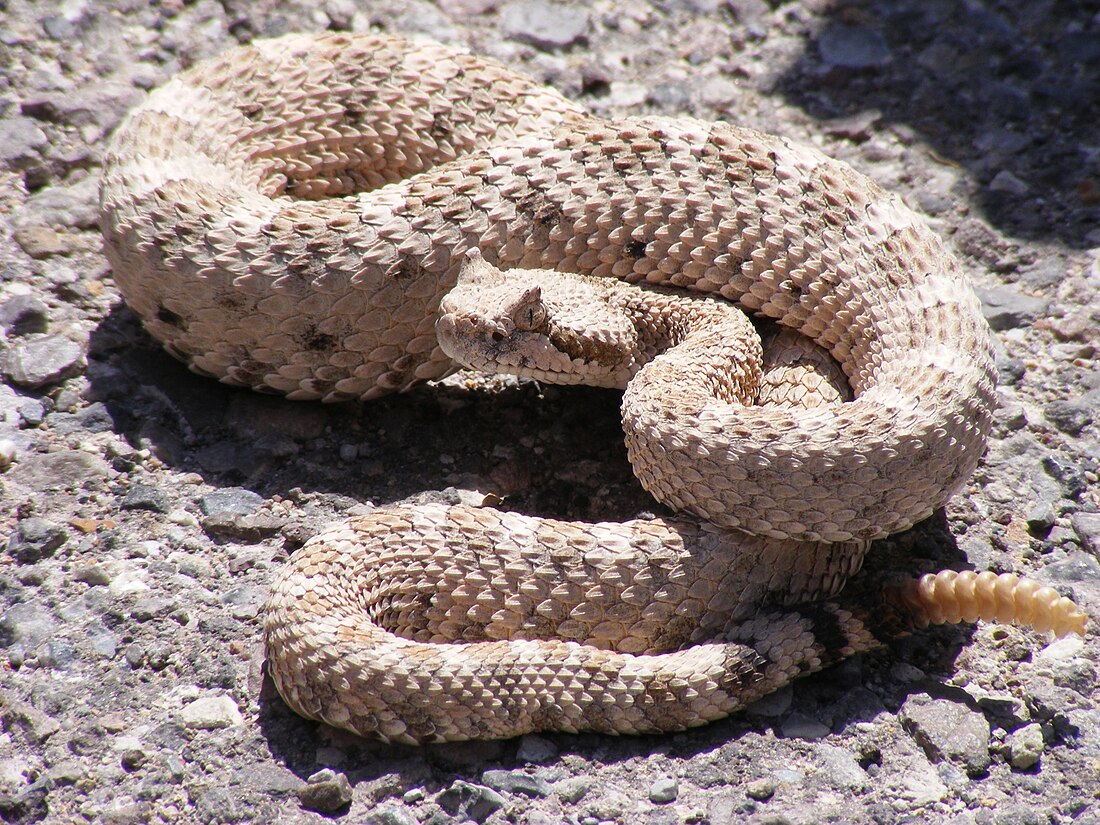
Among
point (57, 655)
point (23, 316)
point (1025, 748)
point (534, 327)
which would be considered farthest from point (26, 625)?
point (1025, 748)

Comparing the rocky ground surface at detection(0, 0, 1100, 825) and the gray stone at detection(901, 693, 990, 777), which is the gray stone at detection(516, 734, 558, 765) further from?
the gray stone at detection(901, 693, 990, 777)

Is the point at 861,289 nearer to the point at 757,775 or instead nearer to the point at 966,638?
the point at 966,638

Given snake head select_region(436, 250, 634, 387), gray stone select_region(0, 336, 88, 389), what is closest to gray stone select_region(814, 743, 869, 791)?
snake head select_region(436, 250, 634, 387)

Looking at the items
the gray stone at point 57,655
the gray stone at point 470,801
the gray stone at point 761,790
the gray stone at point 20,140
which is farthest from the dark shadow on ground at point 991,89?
the gray stone at point 57,655

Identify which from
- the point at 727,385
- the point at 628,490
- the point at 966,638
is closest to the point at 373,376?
the point at 628,490

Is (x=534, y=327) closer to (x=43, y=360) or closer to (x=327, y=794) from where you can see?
(x=327, y=794)

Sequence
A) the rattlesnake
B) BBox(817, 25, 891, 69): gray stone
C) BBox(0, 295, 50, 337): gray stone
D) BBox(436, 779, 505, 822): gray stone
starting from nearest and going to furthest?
BBox(436, 779, 505, 822): gray stone
the rattlesnake
BBox(0, 295, 50, 337): gray stone
BBox(817, 25, 891, 69): gray stone
